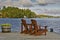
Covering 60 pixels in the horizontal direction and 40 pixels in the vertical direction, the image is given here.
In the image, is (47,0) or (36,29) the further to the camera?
(47,0)

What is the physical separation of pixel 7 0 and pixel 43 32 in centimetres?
1115

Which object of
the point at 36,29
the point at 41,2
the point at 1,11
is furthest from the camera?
the point at 41,2

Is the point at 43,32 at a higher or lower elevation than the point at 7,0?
lower

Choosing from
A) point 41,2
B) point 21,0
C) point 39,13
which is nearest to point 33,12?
point 39,13

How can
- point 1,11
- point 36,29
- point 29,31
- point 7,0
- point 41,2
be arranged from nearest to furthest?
point 36,29
point 29,31
point 1,11
point 41,2
point 7,0

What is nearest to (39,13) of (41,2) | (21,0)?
(41,2)

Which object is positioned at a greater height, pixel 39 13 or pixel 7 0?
pixel 7 0

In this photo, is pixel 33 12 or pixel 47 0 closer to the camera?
pixel 33 12

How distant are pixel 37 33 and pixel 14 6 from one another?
32.4 feet

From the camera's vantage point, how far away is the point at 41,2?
16359 mm

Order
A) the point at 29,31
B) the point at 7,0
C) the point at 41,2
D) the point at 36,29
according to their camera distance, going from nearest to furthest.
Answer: the point at 36,29 → the point at 29,31 → the point at 41,2 → the point at 7,0

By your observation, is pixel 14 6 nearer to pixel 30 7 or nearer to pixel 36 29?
pixel 30 7

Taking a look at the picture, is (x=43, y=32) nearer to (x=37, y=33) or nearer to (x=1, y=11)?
(x=37, y=33)

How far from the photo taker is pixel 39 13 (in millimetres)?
14727
